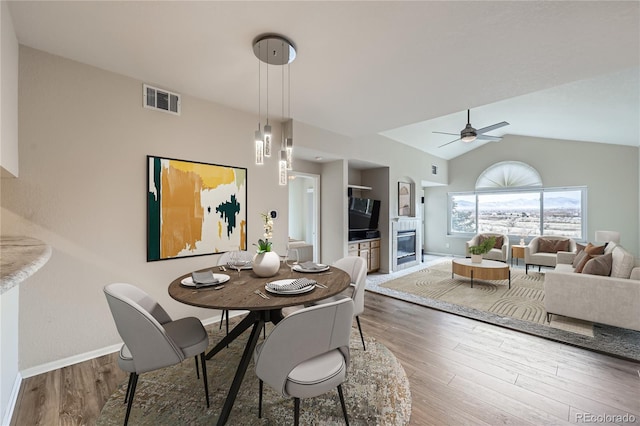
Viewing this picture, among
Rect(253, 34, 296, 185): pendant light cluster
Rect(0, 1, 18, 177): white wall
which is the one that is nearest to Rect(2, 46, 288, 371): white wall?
Rect(0, 1, 18, 177): white wall

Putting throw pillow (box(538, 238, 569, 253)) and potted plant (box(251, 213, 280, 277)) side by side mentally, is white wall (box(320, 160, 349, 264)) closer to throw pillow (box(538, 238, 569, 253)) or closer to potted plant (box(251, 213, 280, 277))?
potted plant (box(251, 213, 280, 277))

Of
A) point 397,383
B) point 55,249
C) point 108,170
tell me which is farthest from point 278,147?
point 397,383

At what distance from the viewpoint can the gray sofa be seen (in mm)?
2523

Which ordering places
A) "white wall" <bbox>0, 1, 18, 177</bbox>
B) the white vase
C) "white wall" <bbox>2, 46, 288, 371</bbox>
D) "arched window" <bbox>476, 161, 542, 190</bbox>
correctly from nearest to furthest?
"white wall" <bbox>0, 1, 18, 177</bbox> → the white vase → "white wall" <bbox>2, 46, 288, 371</bbox> → "arched window" <bbox>476, 161, 542, 190</bbox>

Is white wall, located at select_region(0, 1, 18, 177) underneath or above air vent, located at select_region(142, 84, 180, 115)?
underneath

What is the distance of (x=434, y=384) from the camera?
197cm

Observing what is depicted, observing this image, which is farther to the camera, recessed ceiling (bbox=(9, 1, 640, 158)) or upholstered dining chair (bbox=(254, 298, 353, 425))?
recessed ceiling (bbox=(9, 1, 640, 158))

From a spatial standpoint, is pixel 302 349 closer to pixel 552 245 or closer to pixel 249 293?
pixel 249 293

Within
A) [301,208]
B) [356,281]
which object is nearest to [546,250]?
[301,208]

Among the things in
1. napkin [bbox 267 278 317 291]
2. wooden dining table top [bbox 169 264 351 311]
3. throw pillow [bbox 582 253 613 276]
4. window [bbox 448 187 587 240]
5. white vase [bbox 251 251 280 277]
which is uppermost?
window [bbox 448 187 587 240]

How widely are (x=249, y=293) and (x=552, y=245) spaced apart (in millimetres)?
6964

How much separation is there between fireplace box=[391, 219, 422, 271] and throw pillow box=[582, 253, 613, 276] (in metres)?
3.08

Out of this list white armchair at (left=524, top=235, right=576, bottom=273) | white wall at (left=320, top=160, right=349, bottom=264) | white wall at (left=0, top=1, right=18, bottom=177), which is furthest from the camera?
white armchair at (left=524, top=235, right=576, bottom=273)

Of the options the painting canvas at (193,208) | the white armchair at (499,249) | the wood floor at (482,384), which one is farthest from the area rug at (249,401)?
the white armchair at (499,249)
